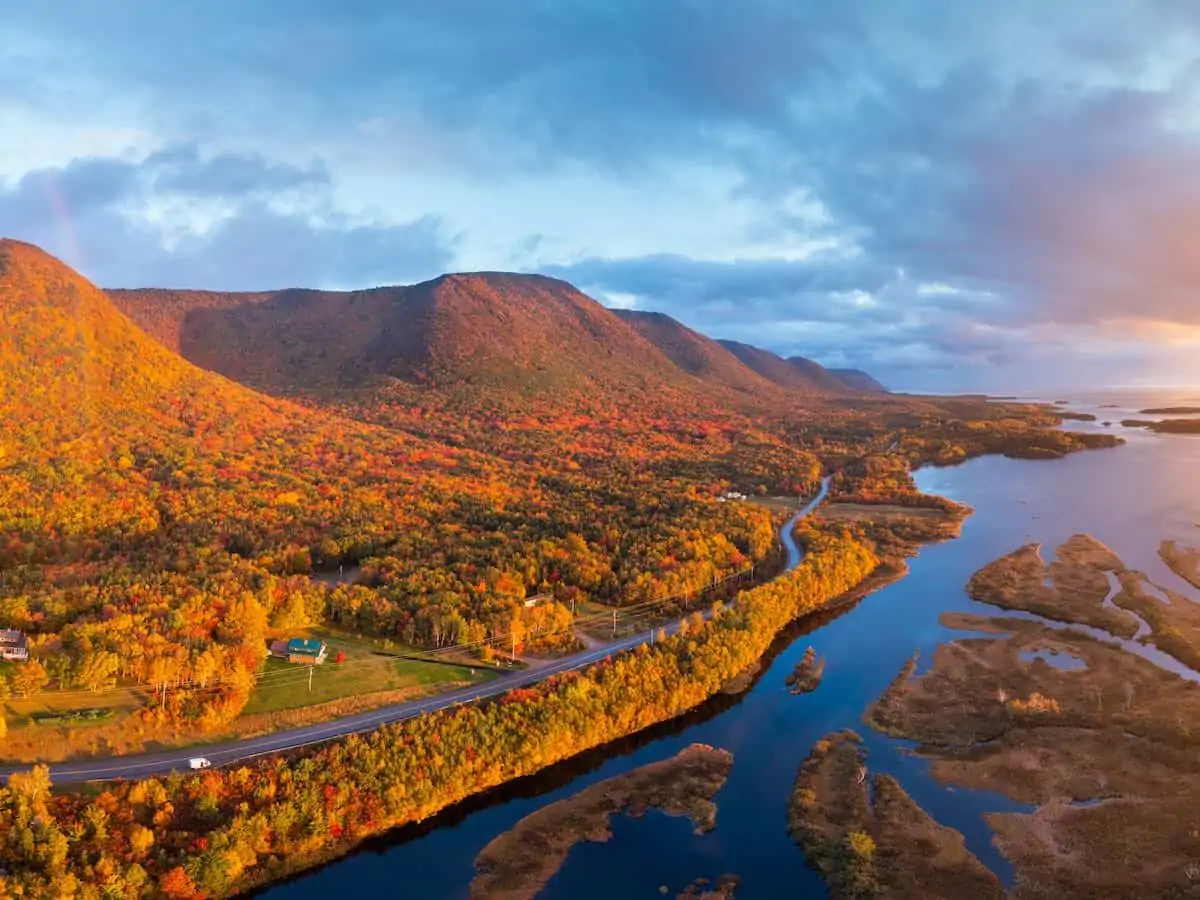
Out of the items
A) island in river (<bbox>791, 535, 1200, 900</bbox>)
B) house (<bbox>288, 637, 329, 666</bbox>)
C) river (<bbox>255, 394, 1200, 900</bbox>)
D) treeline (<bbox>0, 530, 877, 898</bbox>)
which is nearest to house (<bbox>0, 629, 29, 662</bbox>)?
treeline (<bbox>0, 530, 877, 898</bbox>)

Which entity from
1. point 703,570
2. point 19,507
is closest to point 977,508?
point 703,570

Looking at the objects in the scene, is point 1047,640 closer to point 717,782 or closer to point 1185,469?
point 717,782

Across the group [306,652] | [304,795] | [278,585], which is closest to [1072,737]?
[304,795]

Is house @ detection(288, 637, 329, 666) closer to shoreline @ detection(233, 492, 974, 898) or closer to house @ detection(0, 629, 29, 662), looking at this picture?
house @ detection(0, 629, 29, 662)

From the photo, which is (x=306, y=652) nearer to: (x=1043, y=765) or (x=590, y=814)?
(x=590, y=814)

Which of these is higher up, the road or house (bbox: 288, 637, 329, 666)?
house (bbox: 288, 637, 329, 666)

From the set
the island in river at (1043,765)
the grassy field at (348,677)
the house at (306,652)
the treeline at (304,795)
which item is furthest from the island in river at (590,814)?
the house at (306,652)
